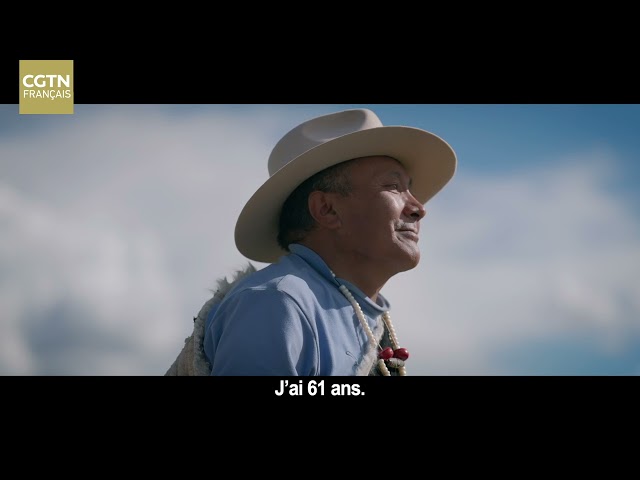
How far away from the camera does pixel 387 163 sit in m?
4.52

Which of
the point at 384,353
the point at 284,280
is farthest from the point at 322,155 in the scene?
the point at 384,353

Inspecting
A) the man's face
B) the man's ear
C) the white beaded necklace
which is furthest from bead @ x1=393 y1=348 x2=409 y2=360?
the man's ear

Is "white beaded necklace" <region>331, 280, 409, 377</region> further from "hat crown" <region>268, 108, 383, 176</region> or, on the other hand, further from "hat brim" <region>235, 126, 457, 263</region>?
"hat crown" <region>268, 108, 383, 176</region>

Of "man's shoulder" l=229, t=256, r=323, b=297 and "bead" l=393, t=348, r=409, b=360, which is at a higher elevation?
"man's shoulder" l=229, t=256, r=323, b=297

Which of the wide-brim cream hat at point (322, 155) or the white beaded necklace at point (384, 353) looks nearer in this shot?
the white beaded necklace at point (384, 353)

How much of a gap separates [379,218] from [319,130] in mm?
703

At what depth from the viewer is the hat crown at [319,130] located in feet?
14.6

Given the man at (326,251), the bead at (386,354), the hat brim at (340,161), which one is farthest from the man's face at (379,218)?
the bead at (386,354)

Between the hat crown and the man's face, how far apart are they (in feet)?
0.73

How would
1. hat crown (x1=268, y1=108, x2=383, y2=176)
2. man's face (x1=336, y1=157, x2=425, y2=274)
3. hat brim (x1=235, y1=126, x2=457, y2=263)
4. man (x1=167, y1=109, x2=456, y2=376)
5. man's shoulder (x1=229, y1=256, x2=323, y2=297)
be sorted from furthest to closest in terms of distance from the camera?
hat crown (x1=268, y1=108, x2=383, y2=176) → hat brim (x1=235, y1=126, x2=457, y2=263) → man's face (x1=336, y1=157, x2=425, y2=274) → man's shoulder (x1=229, y1=256, x2=323, y2=297) → man (x1=167, y1=109, x2=456, y2=376)

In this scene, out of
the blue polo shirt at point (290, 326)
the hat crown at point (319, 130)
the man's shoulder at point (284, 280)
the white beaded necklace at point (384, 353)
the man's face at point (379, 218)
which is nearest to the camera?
the blue polo shirt at point (290, 326)

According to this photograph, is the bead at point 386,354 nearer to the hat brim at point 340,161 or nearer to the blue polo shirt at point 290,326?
the blue polo shirt at point 290,326

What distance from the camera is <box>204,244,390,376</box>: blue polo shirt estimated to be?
3.35 meters
